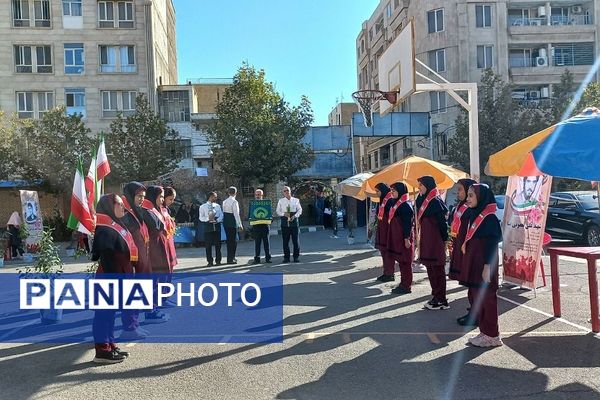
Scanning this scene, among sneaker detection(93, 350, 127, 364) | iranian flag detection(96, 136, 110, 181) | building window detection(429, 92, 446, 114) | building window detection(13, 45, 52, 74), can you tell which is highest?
building window detection(13, 45, 52, 74)

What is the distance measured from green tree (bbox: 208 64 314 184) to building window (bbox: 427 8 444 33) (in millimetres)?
16360

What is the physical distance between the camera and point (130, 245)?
609 cm

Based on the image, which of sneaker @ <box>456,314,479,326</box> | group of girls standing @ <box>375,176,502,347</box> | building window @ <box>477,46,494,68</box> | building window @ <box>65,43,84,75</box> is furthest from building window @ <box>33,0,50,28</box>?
sneaker @ <box>456,314,479,326</box>

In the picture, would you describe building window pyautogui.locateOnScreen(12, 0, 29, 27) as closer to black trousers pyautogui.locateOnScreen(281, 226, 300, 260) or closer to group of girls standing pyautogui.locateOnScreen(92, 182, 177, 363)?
black trousers pyautogui.locateOnScreen(281, 226, 300, 260)

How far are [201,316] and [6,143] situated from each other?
23.0 metres

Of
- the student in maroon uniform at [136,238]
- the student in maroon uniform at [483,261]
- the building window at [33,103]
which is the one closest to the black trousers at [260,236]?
the student in maroon uniform at [136,238]

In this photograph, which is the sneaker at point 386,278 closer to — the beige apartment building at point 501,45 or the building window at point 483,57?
the beige apartment building at point 501,45

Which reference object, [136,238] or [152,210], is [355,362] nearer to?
[136,238]

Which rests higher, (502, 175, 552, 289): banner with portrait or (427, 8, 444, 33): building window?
(427, 8, 444, 33): building window

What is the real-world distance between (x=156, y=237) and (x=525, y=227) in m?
5.83

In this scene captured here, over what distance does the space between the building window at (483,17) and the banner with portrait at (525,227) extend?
34.2 m

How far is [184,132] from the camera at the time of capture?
4159cm

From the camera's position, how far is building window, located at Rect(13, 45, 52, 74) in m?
37.9

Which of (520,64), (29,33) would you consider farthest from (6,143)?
(520,64)
